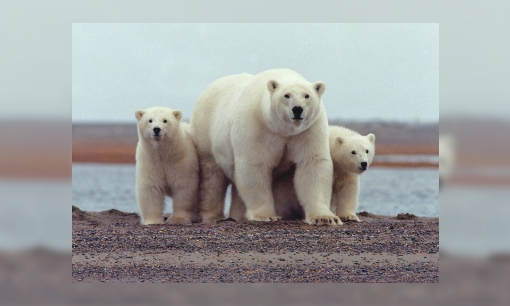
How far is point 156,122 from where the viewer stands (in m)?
7.33

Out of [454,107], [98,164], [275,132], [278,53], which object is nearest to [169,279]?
[98,164]

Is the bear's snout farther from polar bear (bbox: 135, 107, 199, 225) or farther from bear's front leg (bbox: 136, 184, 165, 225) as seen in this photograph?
bear's front leg (bbox: 136, 184, 165, 225)

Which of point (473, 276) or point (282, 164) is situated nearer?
point (473, 276)

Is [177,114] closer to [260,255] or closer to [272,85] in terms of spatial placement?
[272,85]

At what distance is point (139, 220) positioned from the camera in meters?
7.80

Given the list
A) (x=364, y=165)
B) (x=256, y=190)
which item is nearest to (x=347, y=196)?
(x=364, y=165)

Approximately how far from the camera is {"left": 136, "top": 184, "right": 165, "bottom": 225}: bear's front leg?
758 centimetres

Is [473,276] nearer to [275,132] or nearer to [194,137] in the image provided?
[275,132]

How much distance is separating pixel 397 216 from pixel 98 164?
324 cm

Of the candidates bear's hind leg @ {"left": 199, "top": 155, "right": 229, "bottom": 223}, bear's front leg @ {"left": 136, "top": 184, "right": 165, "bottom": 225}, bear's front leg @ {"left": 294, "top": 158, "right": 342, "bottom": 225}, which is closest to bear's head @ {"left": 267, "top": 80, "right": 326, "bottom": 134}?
bear's front leg @ {"left": 294, "top": 158, "right": 342, "bottom": 225}

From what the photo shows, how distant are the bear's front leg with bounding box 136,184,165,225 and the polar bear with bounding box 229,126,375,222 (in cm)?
87

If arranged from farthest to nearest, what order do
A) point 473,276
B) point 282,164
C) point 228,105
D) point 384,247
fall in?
point 228,105 < point 282,164 < point 384,247 < point 473,276

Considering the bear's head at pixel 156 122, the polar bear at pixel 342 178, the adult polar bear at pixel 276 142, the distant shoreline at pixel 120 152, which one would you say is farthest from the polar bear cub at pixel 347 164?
the bear's head at pixel 156 122

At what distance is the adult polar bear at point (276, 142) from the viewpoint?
6578mm
